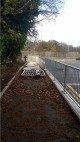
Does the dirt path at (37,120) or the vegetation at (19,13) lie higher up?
the vegetation at (19,13)

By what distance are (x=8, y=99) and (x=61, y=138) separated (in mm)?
5110

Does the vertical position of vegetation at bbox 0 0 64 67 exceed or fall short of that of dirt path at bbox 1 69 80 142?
it exceeds it

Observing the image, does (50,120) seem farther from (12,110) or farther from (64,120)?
(12,110)

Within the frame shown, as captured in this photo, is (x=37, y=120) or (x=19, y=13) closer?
(x=37, y=120)

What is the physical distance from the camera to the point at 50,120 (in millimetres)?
8305

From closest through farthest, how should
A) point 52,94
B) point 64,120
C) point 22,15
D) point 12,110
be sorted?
1. point 64,120
2. point 12,110
3. point 52,94
4. point 22,15

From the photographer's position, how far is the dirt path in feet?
22.3

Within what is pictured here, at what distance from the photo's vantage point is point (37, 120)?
27.1 feet

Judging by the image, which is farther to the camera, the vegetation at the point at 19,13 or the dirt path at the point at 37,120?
the vegetation at the point at 19,13

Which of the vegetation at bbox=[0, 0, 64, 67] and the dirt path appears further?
the vegetation at bbox=[0, 0, 64, 67]

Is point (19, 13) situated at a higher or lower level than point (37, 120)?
higher

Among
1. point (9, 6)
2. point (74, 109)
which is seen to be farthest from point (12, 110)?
point (9, 6)

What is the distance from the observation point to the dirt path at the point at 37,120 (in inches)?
268

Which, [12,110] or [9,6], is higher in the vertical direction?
[9,6]
